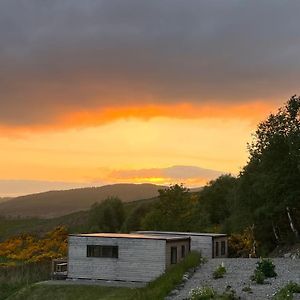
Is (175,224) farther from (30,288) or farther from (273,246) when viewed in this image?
(30,288)

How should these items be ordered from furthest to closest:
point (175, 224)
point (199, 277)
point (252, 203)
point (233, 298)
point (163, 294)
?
point (175, 224) < point (252, 203) < point (199, 277) < point (163, 294) < point (233, 298)

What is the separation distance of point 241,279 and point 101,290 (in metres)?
10.7

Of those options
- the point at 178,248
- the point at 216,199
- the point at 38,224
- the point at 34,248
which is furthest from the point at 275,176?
the point at 38,224

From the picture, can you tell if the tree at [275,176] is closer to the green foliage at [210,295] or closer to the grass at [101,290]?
the grass at [101,290]

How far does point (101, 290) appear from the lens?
1342 inches

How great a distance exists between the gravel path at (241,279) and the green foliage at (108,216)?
44240 mm

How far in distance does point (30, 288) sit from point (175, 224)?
22128mm

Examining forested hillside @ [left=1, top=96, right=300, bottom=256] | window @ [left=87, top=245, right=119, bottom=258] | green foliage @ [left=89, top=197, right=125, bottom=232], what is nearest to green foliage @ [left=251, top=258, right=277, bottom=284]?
window @ [left=87, top=245, right=119, bottom=258]

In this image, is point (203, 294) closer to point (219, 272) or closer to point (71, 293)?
point (219, 272)

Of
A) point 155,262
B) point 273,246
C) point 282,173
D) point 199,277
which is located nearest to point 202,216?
point 273,246

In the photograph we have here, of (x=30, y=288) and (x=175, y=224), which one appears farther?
(x=175, y=224)

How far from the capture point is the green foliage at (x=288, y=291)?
2087cm

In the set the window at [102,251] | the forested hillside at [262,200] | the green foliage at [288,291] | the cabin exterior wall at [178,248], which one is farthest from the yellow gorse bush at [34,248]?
the green foliage at [288,291]

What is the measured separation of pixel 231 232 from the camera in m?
56.8
